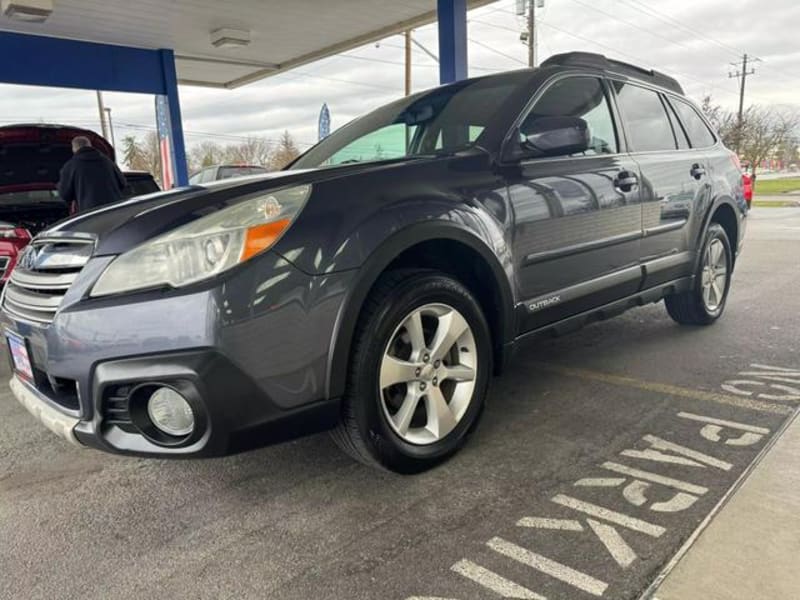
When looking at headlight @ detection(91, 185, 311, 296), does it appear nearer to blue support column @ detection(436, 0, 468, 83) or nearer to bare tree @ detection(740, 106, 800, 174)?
blue support column @ detection(436, 0, 468, 83)

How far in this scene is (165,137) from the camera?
39.4 feet

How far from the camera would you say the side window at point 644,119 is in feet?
12.0

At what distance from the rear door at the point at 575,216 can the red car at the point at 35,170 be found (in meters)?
4.28

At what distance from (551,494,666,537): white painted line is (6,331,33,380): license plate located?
6.59ft

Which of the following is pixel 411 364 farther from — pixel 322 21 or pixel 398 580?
pixel 322 21

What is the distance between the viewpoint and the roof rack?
3320mm

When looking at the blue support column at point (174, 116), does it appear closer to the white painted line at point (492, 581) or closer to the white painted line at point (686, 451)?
the white painted line at point (686, 451)

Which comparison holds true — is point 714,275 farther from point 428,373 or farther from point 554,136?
point 428,373

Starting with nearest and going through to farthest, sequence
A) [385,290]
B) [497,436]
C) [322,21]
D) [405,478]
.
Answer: [385,290] → [405,478] → [497,436] → [322,21]

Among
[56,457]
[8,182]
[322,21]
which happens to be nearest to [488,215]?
[56,457]

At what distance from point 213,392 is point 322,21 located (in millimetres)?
8694

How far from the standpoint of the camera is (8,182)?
19.0 feet

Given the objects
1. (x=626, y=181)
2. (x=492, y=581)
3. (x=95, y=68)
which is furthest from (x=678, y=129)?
(x=95, y=68)

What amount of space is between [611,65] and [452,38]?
4.15 meters
